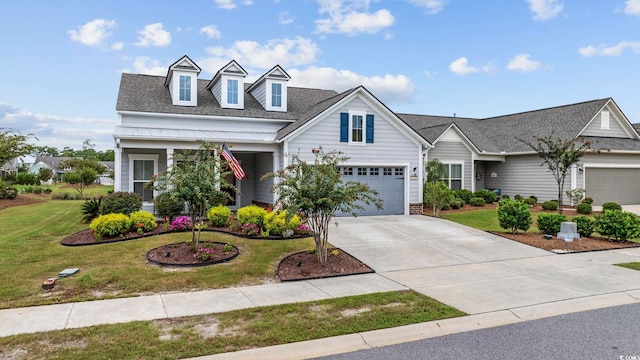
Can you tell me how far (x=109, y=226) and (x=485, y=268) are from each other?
406 inches

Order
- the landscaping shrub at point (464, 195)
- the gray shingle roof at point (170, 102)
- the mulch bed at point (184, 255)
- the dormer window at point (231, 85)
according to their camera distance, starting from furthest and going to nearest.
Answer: the landscaping shrub at point (464, 195) → the dormer window at point (231, 85) → the gray shingle roof at point (170, 102) → the mulch bed at point (184, 255)

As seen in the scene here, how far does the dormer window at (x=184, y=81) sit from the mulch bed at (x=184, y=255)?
32.5ft

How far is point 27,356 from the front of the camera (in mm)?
4531

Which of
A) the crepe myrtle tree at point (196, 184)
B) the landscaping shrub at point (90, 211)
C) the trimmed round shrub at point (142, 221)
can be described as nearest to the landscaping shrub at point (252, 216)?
the crepe myrtle tree at point (196, 184)

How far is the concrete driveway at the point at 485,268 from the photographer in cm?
696

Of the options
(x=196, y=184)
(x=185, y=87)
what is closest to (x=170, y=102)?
(x=185, y=87)

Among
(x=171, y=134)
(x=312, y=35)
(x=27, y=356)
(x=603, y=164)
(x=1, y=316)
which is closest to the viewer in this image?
(x=27, y=356)

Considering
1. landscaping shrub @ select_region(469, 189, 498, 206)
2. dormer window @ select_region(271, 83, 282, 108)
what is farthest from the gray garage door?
dormer window @ select_region(271, 83, 282, 108)

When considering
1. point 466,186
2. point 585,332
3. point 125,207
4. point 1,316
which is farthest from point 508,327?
point 466,186

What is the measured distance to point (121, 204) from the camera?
13.3 meters

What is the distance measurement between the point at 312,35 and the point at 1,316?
655 inches

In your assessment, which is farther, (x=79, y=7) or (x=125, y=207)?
(x=79, y=7)

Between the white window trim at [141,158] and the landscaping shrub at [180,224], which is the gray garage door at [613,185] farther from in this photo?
the white window trim at [141,158]

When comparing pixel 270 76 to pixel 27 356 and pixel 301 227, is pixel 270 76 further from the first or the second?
pixel 27 356
